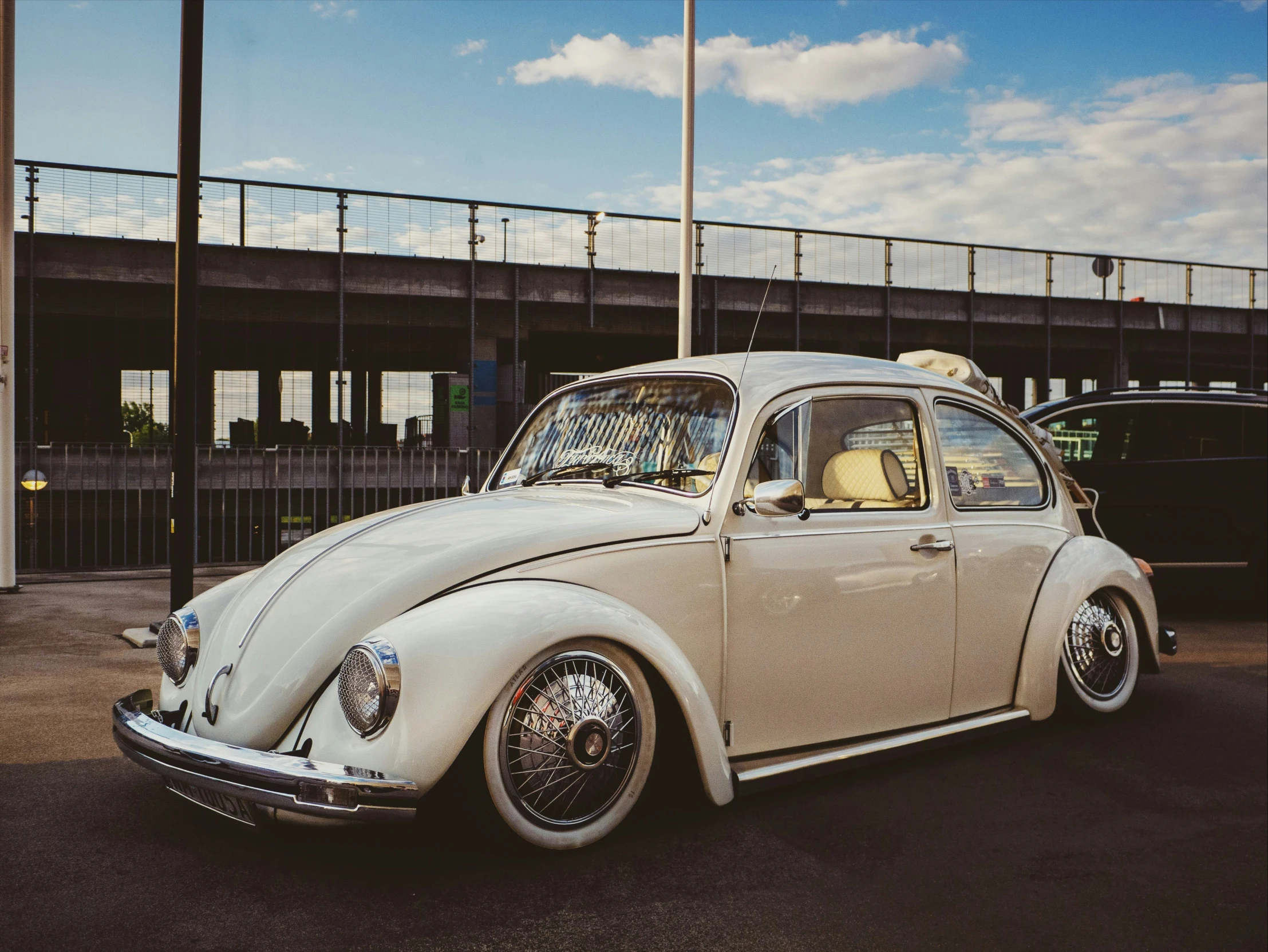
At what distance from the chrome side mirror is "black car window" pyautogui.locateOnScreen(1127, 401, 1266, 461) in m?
5.61

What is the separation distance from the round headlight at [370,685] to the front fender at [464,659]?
2 cm

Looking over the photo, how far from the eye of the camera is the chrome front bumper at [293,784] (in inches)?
105

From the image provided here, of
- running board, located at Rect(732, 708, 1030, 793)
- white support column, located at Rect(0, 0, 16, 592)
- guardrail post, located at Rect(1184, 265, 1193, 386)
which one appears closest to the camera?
running board, located at Rect(732, 708, 1030, 793)

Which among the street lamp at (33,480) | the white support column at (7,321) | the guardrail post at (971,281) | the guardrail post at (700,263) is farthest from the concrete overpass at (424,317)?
the white support column at (7,321)

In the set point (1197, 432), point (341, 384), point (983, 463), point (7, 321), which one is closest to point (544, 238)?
point (341, 384)

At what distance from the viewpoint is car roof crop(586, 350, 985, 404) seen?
396 cm

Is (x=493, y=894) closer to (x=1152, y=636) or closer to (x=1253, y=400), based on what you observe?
(x=1152, y=636)

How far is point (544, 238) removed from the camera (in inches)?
725

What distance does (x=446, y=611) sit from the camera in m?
3.01

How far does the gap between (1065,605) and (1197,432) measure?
4405mm

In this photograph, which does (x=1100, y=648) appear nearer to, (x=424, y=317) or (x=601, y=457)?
(x=601, y=457)

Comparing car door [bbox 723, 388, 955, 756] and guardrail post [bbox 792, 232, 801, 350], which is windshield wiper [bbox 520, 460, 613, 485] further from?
guardrail post [bbox 792, 232, 801, 350]

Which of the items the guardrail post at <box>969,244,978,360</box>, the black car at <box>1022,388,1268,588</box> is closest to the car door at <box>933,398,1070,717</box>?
the black car at <box>1022,388,1268,588</box>

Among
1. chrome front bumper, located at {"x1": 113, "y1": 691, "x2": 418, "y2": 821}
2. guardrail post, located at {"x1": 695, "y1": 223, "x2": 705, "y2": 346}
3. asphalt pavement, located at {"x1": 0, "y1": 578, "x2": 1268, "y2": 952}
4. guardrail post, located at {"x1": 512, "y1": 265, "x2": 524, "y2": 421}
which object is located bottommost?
asphalt pavement, located at {"x1": 0, "y1": 578, "x2": 1268, "y2": 952}
